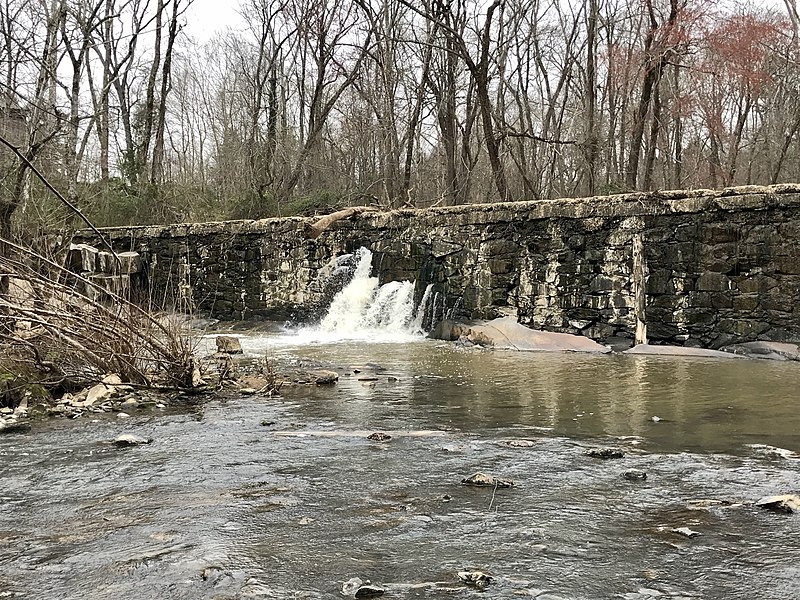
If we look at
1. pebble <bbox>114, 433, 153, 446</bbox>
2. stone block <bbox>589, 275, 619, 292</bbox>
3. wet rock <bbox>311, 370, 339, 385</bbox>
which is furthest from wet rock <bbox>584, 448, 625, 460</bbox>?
stone block <bbox>589, 275, 619, 292</bbox>

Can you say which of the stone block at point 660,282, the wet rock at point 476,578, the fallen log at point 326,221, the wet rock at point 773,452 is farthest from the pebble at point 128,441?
the fallen log at point 326,221

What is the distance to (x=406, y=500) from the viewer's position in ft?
11.7

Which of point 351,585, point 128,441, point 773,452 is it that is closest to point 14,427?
point 128,441

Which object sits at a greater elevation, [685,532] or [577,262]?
[577,262]

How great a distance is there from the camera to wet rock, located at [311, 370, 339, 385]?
7.29 meters

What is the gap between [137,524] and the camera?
3.20 m

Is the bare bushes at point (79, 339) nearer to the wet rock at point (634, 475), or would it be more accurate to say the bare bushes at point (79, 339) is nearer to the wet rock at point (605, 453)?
the wet rock at point (605, 453)

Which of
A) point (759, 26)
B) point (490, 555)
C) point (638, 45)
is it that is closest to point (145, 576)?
point (490, 555)

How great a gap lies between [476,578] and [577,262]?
29.8 ft

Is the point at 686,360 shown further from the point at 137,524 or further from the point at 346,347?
the point at 137,524

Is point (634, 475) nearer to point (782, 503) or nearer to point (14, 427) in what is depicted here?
point (782, 503)

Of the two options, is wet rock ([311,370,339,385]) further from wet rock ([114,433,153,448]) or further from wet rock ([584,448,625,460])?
wet rock ([584,448,625,460])

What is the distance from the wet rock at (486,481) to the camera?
3.81m

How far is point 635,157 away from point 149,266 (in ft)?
35.8
